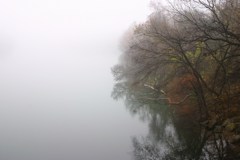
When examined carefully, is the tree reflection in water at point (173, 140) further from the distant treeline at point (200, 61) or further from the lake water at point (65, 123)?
the lake water at point (65, 123)

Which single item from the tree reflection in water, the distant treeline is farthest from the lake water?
the distant treeline

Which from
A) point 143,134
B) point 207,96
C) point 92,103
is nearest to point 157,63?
point 207,96

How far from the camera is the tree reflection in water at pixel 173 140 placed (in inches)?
840

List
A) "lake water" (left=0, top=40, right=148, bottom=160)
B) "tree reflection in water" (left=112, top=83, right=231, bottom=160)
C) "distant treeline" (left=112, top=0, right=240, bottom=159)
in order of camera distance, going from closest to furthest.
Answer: "distant treeline" (left=112, top=0, right=240, bottom=159) → "tree reflection in water" (left=112, top=83, right=231, bottom=160) → "lake water" (left=0, top=40, right=148, bottom=160)

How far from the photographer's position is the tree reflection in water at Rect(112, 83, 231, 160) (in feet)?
70.0

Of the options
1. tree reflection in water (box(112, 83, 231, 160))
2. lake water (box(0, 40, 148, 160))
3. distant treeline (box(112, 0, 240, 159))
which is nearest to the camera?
distant treeline (box(112, 0, 240, 159))

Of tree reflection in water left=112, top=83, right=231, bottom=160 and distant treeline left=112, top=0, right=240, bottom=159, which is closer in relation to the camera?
distant treeline left=112, top=0, right=240, bottom=159

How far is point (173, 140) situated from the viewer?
998 inches

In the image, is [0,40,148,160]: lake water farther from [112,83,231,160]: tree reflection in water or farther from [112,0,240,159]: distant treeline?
[112,0,240,159]: distant treeline

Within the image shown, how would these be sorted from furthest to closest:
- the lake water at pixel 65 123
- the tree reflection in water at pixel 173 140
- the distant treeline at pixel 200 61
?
the lake water at pixel 65 123 < the tree reflection in water at pixel 173 140 < the distant treeline at pixel 200 61

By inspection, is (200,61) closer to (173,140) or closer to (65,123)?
(173,140)

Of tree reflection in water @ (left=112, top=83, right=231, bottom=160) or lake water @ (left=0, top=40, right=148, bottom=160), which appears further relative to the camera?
lake water @ (left=0, top=40, right=148, bottom=160)

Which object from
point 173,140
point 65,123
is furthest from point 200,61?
point 65,123

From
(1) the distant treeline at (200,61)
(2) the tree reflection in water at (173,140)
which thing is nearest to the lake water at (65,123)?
(2) the tree reflection in water at (173,140)
